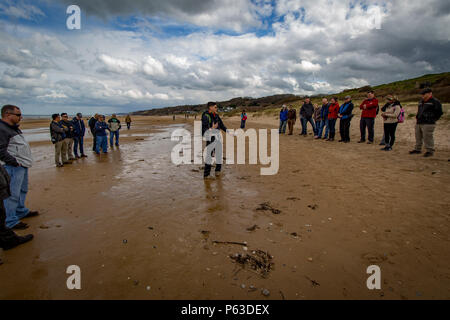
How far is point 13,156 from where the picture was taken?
3932 millimetres

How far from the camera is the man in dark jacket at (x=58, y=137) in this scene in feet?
29.8

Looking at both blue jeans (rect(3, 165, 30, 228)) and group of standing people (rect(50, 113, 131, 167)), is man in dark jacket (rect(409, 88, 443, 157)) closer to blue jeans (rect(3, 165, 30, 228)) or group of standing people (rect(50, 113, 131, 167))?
blue jeans (rect(3, 165, 30, 228))

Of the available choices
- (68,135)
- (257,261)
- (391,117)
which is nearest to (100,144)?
(68,135)

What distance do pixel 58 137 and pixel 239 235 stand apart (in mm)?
9607

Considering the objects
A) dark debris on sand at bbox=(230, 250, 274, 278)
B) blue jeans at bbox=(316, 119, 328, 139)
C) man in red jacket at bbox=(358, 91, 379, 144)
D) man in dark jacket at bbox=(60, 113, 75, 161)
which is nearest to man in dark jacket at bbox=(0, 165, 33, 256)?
dark debris on sand at bbox=(230, 250, 274, 278)

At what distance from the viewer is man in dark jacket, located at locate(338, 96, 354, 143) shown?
438 inches

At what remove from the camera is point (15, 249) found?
3.41m

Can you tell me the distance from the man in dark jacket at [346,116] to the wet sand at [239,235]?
486cm

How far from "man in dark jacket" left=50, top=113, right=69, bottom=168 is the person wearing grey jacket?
229 inches

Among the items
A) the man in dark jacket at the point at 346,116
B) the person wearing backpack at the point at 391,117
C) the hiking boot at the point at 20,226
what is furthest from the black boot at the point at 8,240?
the man in dark jacket at the point at 346,116

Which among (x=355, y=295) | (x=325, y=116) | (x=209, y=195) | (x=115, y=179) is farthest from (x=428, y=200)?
(x=325, y=116)

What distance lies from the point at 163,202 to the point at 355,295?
405cm

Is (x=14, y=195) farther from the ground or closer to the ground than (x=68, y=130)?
closer to the ground

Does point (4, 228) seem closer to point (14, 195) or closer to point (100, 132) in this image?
point (14, 195)
